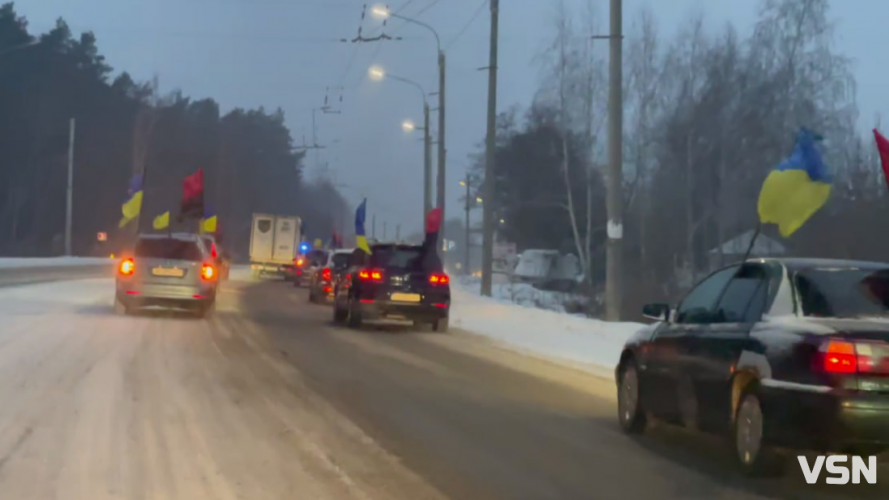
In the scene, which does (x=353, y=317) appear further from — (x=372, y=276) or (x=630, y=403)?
(x=630, y=403)

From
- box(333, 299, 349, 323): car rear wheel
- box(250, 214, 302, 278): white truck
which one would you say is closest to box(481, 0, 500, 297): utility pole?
box(333, 299, 349, 323): car rear wheel

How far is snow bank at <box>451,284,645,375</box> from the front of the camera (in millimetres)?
18156

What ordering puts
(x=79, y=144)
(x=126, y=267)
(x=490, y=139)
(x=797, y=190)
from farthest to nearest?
(x=79, y=144) → (x=490, y=139) → (x=126, y=267) → (x=797, y=190)

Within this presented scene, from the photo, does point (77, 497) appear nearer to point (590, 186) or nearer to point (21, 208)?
point (590, 186)

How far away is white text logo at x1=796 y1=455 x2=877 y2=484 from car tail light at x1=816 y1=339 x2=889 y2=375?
1.26 m

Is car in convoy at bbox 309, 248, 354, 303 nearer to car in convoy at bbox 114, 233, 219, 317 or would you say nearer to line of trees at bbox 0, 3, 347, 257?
car in convoy at bbox 114, 233, 219, 317

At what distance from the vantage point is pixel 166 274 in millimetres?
23547

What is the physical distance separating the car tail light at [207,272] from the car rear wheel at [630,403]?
47.5 ft

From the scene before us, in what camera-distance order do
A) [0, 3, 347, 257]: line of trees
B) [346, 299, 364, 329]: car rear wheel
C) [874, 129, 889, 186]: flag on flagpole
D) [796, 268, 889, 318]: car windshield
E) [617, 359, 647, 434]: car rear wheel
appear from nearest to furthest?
[796, 268, 889, 318]: car windshield, [617, 359, 647, 434]: car rear wheel, [874, 129, 889, 186]: flag on flagpole, [346, 299, 364, 329]: car rear wheel, [0, 3, 347, 257]: line of trees

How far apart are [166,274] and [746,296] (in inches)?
660

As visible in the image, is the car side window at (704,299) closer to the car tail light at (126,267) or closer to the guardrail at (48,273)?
the car tail light at (126,267)

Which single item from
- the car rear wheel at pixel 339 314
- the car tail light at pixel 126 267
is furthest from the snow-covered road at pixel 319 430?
the car rear wheel at pixel 339 314

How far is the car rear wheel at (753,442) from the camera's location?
801 centimetres

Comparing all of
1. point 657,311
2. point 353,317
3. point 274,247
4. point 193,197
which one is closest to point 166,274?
point 353,317
